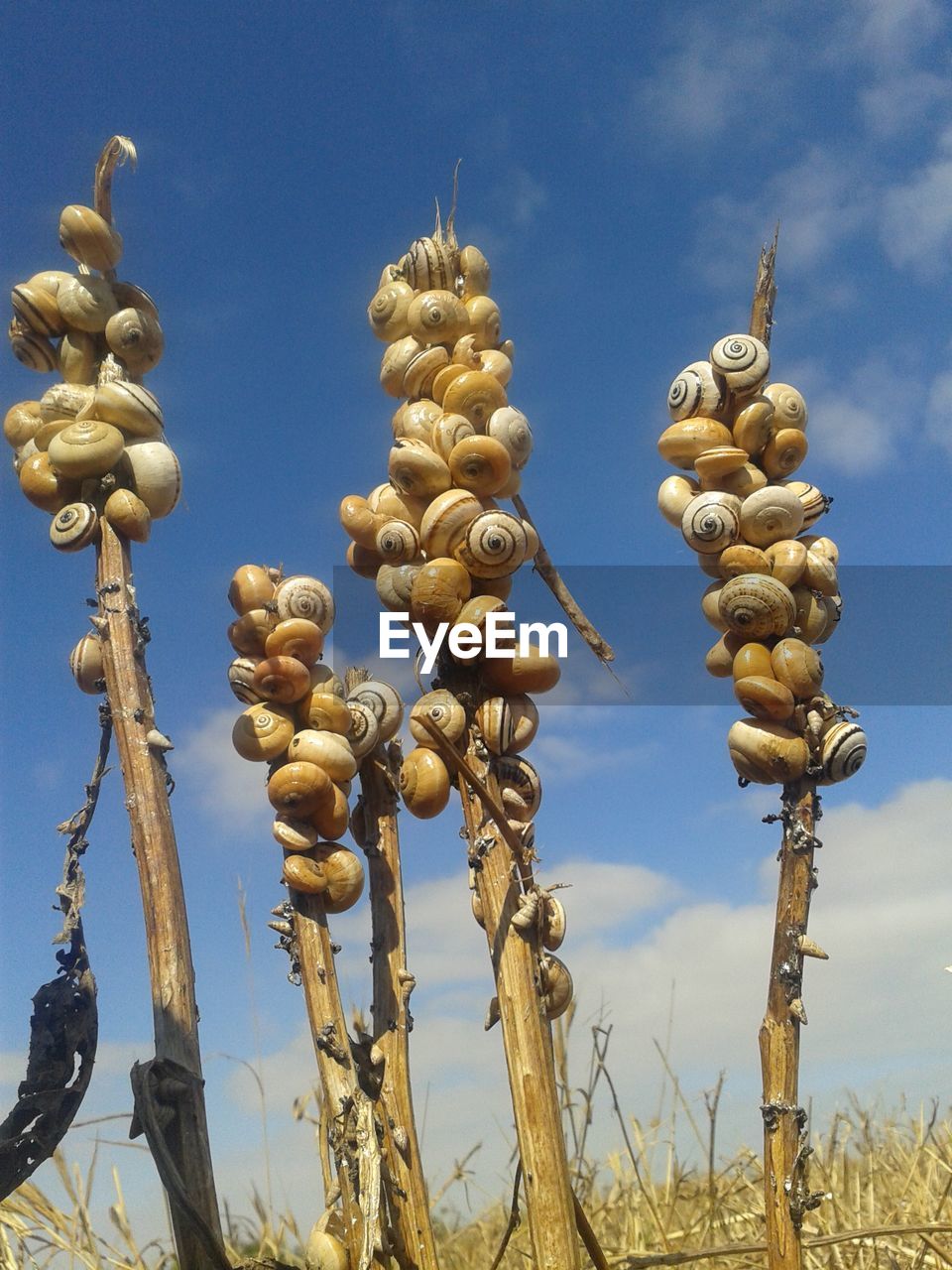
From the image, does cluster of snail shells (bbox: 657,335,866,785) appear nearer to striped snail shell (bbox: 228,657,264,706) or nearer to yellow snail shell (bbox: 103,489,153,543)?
striped snail shell (bbox: 228,657,264,706)

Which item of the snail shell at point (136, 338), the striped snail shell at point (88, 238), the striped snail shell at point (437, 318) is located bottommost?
the striped snail shell at point (437, 318)

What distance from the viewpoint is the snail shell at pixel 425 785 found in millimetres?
4160

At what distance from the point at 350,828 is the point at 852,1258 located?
2.16m

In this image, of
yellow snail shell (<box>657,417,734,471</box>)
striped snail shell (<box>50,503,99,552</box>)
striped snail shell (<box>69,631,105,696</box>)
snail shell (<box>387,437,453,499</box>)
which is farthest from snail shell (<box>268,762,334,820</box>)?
yellow snail shell (<box>657,417,734,471</box>)

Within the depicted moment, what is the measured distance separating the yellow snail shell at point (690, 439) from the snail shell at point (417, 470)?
2.37 feet

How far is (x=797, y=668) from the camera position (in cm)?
404

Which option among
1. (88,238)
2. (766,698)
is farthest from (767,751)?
(88,238)

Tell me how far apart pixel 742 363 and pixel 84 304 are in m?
2.36

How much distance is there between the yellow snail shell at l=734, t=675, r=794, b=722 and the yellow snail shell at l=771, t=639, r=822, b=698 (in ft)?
0.11

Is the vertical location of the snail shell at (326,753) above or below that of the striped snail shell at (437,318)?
below

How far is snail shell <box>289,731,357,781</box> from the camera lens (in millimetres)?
4398

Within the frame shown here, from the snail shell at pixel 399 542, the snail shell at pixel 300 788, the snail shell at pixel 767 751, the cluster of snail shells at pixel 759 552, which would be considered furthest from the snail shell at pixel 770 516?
the snail shell at pixel 300 788

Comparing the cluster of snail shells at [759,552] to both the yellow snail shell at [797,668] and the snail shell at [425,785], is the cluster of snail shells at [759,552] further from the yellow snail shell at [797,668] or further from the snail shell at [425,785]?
the snail shell at [425,785]

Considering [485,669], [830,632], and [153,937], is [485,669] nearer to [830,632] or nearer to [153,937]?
[830,632]
